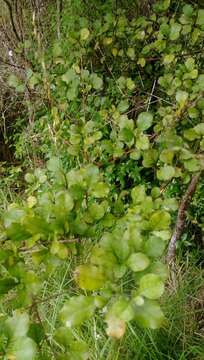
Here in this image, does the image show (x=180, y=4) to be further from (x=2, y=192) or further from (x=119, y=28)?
(x=2, y=192)

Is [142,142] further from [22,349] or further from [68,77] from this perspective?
[22,349]

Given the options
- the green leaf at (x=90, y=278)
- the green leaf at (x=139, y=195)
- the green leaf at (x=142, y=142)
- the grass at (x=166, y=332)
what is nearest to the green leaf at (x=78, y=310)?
the green leaf at (x=90, y=278)

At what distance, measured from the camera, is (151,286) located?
574 millimetres

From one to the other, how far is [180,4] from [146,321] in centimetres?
194

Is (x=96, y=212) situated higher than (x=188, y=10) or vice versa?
(x=188, y=10)

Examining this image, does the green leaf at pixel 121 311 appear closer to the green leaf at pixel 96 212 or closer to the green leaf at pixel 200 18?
the green leaf at pixel 96 212

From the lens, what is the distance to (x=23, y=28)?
3238 mm

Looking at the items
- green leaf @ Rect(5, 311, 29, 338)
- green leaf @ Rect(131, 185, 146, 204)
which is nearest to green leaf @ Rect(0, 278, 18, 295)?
green leaf @ Rect(5, 311, 29, 338)

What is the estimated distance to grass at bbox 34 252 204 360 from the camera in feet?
5.00

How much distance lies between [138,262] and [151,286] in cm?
4

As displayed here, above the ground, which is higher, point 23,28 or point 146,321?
point 146,321

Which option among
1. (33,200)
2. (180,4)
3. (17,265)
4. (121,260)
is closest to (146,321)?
(121,260)

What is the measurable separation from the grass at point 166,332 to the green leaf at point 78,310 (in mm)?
851

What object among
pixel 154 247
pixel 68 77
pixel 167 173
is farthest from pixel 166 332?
pixel 154 247
